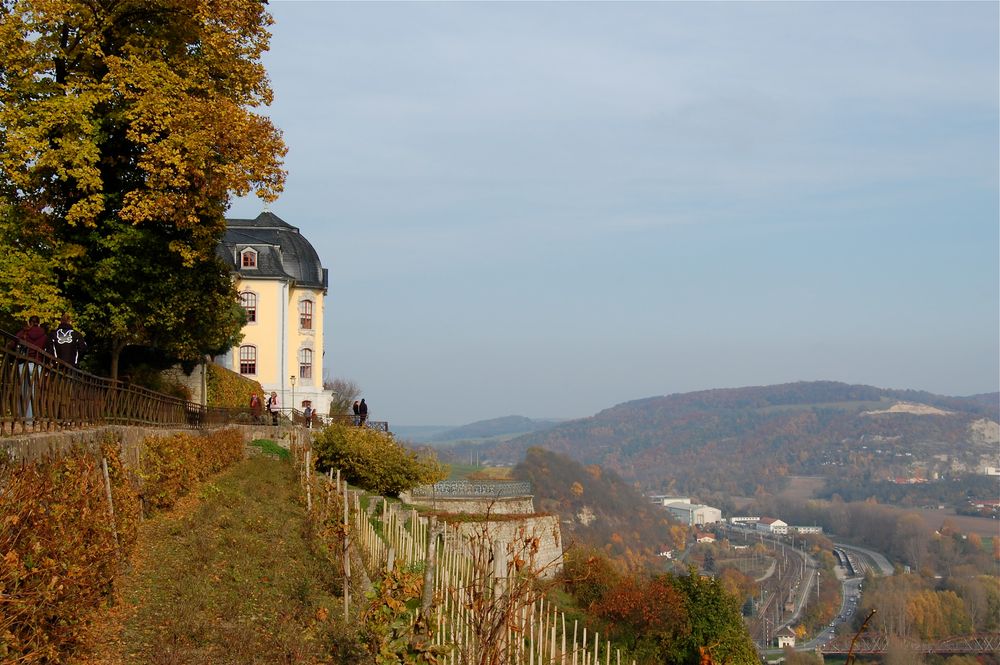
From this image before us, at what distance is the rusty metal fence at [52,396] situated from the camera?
36.1 feet

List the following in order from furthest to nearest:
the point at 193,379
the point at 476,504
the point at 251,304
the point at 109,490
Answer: the point at 251,304
the point at 476,504
the point at 193,379
the point at 109,490

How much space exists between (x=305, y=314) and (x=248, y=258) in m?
4.46

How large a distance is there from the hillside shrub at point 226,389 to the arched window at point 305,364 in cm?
1127

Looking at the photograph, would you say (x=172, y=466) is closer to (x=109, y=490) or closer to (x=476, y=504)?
(x=109, y=490)

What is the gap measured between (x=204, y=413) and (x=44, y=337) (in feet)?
44.4

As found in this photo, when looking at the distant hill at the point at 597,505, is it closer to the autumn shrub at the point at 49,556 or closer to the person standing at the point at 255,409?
the person standing at the point at 255,409

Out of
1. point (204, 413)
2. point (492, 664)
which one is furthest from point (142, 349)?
point (492, 664)

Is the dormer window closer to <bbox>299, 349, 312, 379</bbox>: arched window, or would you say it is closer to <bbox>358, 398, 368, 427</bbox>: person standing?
<bbox>299, 349, 312, 379</bbox>: arched window

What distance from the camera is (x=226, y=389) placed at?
3919 cm

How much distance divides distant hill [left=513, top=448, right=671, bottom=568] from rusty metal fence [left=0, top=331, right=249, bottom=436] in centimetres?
7485

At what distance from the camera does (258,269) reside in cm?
5341

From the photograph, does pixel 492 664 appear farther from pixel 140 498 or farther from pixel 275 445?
pixel 275 445

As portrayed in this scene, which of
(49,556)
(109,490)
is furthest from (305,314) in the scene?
(49,556)

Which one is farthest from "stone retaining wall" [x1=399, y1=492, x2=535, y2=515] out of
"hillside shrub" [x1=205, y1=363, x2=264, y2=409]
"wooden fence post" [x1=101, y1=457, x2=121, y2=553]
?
"wooden fence post" [x1=101, y1=457, x2=121, y2=553]
